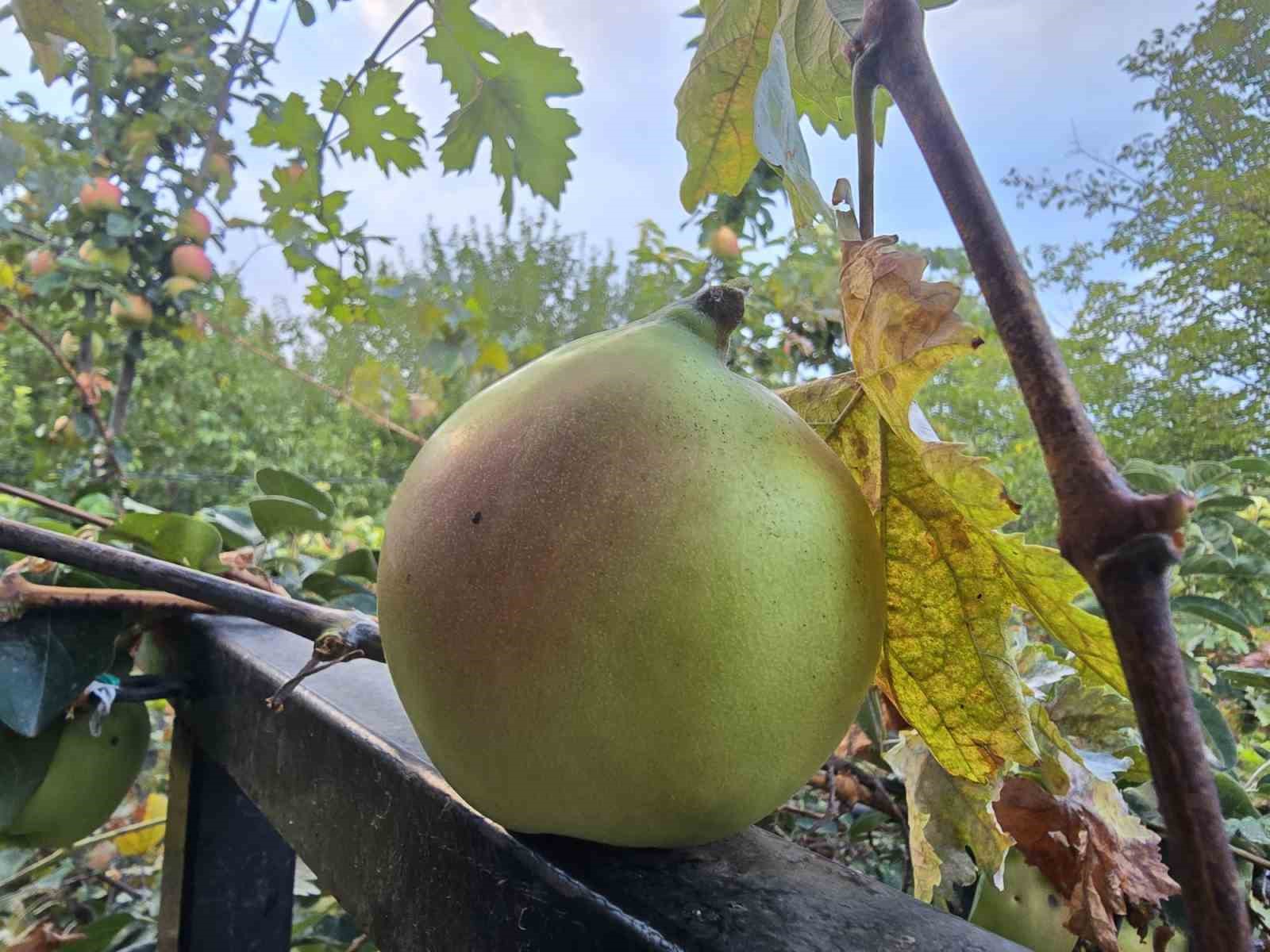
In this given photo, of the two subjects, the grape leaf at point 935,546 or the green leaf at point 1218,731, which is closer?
the grape leaf at point 935,546

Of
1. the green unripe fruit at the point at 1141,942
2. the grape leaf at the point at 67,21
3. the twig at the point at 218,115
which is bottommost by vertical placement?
the green unripe fruit at the point at 1141,942

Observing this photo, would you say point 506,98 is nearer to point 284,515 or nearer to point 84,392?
point 284,515

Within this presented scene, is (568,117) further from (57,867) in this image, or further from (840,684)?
(57,867)

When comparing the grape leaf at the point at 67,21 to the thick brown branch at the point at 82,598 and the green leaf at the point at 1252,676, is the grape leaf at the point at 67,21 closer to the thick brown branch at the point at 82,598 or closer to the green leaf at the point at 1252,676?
the thick brown branch at the point at 82,598

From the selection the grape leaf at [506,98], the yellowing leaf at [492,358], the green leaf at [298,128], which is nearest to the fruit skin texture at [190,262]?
the green leaf at [298,128]

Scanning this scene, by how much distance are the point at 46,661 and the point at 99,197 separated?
151 cm

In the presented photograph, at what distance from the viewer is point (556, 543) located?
25cm

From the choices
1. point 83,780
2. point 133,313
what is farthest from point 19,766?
point 133,313

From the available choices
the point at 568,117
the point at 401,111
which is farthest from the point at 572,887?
the point at 401,111

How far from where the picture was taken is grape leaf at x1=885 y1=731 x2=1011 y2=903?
1.03 ft

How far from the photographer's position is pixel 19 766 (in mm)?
550

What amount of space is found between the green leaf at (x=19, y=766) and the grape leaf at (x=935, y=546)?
1.71ft

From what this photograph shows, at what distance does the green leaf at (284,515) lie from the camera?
73 centimetres

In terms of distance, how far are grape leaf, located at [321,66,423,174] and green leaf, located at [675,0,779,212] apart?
0.67 m
